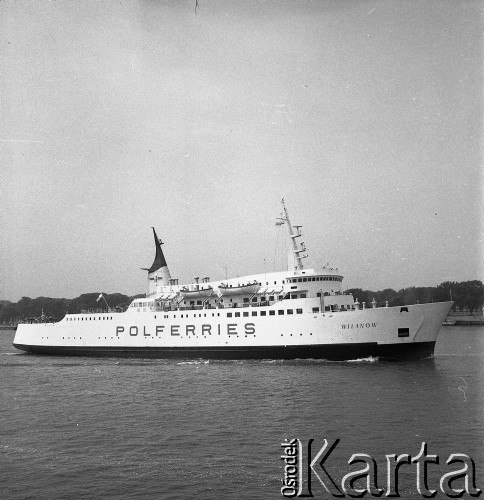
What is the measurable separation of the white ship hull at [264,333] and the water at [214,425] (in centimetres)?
189

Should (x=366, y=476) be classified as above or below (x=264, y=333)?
below

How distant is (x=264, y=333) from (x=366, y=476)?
19.8 meters

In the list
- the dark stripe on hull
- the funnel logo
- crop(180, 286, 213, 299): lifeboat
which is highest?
crop(180, 286, 213, 299): lifeboat

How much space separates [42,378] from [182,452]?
53.4 feet

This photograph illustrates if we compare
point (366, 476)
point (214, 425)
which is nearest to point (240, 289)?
point (214, 425)

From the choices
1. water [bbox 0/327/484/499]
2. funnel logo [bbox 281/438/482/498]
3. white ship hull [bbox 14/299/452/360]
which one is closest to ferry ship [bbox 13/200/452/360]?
white ship hull [bbox 14/299/452/360]

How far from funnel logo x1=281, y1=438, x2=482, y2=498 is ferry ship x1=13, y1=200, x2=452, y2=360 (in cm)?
1635

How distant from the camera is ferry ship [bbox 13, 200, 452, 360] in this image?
2988cm

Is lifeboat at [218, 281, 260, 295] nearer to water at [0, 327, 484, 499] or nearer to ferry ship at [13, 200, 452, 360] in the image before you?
ferry ship at [13, 200, 452, 360]

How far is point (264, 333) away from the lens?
3183 cm

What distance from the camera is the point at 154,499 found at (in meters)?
11.1

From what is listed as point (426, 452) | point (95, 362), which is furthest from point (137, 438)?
point (95, 362)

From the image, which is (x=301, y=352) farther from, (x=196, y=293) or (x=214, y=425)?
(x=214, y=425)

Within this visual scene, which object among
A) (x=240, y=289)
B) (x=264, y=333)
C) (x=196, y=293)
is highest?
(x=240, y=289)
